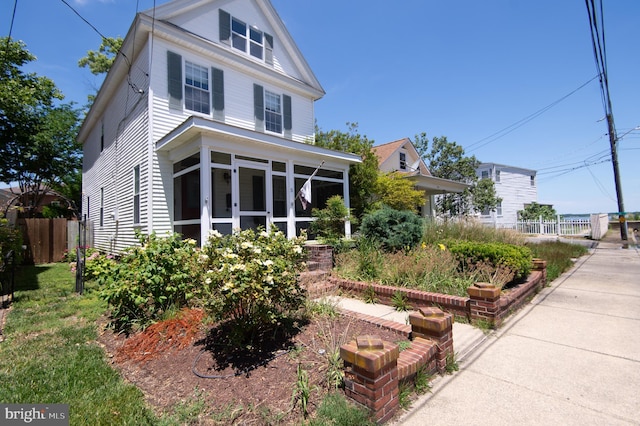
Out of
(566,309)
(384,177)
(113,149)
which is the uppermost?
(113,149)

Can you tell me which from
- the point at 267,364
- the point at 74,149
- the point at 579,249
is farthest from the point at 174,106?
the point at 74,149

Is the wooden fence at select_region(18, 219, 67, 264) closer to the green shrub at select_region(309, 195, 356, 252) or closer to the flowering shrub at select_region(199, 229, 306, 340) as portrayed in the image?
the green shrub at select_region(309, 195, 356, 252)

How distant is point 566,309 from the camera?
524 centimetres

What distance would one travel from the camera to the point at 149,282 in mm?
4152

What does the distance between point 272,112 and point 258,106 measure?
2.19 ft

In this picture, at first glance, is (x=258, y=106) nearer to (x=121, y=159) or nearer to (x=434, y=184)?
(x=121, y=159)

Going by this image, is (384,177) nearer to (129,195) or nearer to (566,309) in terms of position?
(566,309)

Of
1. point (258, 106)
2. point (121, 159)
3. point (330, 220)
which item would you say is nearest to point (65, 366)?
point (330, 220)

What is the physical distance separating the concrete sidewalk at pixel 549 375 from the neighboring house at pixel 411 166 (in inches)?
435

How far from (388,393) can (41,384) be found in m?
3.36

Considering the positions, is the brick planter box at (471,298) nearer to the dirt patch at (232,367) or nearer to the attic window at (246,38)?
the dirt patch at (232,367)

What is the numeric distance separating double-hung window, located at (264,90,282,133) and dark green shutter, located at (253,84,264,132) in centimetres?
25

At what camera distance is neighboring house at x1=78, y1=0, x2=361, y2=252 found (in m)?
8.12

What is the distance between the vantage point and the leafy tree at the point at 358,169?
12586 mm
